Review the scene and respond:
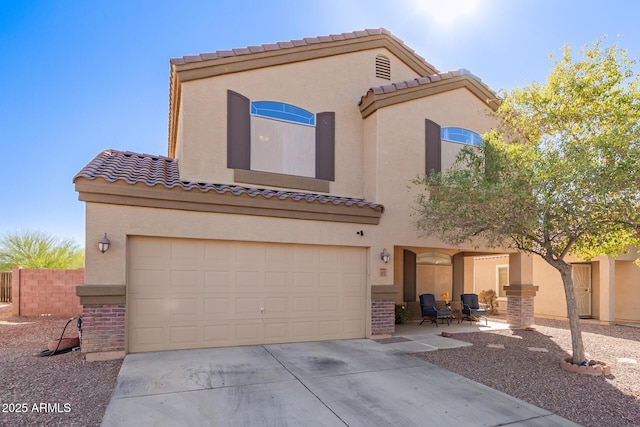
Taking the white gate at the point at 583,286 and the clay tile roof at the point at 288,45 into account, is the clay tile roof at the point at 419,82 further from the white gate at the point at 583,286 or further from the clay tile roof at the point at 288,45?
the white gate at the point at 583,286

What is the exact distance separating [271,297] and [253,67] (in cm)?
593

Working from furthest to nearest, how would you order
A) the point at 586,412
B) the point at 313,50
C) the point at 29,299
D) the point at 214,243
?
the point at 29,299 → the point at 313,50 → the point at 214,243 → the point at 586,412

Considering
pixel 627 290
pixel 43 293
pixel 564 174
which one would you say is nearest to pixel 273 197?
pixel 564 174

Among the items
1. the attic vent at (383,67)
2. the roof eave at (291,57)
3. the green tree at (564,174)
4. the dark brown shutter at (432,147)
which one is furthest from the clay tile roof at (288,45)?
the green tree at (564,174)

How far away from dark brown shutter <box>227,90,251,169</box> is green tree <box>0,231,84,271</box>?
49.7ft

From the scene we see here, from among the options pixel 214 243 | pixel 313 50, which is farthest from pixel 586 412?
pixel 313 50

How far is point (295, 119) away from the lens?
35.1 ft

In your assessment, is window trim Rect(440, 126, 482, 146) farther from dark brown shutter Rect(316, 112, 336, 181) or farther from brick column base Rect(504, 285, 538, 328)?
brick column base Rect(504, 285, 538, 328)

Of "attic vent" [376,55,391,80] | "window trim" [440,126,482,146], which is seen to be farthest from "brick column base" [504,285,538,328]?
"attic vent" [376,55,391,80]

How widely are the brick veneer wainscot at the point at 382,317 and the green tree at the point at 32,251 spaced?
17.2 meters

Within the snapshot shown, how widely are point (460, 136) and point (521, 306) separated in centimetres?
597

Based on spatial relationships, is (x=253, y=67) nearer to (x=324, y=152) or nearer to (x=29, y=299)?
(x=324, y=152)

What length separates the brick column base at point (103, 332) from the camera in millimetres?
7621

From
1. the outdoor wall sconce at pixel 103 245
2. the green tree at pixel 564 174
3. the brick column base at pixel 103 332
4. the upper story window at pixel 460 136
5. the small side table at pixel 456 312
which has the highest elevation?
the upper story window at pixel 460 136
